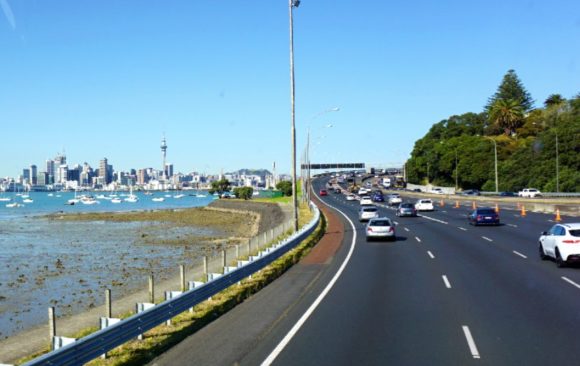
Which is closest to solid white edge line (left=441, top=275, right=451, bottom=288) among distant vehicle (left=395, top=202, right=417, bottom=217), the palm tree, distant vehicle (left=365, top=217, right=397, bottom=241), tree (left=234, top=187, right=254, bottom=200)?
distant vehicle (left=365, top=217, right=397, bottom=241)

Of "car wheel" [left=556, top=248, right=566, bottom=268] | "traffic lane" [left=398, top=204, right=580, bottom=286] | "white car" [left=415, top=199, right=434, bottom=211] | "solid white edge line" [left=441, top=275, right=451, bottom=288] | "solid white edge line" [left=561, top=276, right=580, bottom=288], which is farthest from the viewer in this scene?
"white car" [left=415, top=199, right=434, bottom=211]

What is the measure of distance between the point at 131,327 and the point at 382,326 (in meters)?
5.07

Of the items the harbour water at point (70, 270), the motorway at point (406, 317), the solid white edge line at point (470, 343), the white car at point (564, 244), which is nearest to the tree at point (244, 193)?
the harbour water at point (70, 270)

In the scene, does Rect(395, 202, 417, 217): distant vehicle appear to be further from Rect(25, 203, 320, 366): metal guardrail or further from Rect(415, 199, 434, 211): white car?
Rect(25, 203, 320, 366): metal guardrail

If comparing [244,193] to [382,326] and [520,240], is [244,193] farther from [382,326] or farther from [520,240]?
[382,326]

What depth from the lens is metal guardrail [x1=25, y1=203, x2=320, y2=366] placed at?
8852mm

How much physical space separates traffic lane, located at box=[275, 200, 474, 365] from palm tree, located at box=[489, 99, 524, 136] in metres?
136

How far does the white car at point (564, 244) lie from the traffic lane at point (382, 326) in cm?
487

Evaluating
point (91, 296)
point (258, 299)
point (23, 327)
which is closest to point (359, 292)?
point (258, 299)

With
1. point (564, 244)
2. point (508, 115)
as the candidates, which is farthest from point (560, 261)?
point (508, 115)

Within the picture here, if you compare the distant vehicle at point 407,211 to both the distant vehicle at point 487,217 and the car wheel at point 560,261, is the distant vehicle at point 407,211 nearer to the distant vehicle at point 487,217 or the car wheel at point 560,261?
the distant vehicle at point 487,217

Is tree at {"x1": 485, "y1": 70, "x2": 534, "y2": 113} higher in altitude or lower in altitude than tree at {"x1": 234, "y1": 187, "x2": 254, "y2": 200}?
higher

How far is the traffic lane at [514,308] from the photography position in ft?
35.6

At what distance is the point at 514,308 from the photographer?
48.9 ft
